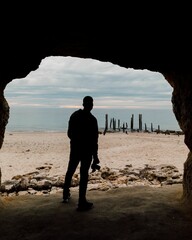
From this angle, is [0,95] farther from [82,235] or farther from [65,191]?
[82,235]

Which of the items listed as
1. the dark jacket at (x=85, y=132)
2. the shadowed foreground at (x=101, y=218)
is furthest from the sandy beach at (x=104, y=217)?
the dark jacket at (x=85, y=132)

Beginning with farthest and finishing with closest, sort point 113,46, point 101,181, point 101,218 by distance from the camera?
point 101,181, point 113,46, point 101,218

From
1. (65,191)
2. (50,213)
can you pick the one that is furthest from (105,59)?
(50,213)

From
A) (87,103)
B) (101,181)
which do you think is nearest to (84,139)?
(87,103)

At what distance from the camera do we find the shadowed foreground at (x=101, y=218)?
5.29 meters

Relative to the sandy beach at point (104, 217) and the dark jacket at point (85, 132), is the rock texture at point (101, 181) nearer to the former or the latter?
the sandy beach at point (104, 217)

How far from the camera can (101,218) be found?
6.12 metres

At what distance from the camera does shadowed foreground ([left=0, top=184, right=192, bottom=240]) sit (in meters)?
5.29

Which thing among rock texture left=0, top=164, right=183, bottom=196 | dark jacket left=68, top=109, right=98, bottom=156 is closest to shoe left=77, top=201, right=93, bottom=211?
dark jacket left=68, top=109, right=98, bottom=156

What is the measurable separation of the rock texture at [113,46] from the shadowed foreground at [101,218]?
103 centimetres

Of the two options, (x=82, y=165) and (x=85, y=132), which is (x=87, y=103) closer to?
(x=85, y=132)

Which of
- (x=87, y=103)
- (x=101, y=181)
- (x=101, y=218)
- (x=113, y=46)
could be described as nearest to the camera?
(x=101, y=218)

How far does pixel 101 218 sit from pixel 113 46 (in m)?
4.22

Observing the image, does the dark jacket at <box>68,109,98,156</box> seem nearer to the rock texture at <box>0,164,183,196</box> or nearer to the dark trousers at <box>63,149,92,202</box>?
the dark trousers at <box>63,149,92,202</box>
